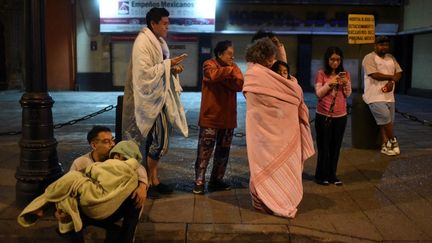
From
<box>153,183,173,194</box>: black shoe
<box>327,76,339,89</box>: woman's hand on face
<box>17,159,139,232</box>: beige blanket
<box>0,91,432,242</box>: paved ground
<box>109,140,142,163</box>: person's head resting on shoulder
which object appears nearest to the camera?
<box>17,159,139,232</box>: beige blanket

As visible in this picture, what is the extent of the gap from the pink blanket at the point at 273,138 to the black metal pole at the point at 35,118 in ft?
6.41

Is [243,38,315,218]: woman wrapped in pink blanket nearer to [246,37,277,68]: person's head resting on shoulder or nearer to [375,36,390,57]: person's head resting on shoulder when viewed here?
[246,37,277,68]: person's head resting on shoulder

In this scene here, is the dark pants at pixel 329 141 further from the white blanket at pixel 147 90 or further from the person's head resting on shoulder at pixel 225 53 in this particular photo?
the white blanket at pixel 147 90

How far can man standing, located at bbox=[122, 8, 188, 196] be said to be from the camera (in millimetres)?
5195

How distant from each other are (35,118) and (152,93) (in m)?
1.15

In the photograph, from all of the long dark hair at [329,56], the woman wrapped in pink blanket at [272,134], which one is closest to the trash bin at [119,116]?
the woman wrapped in pink blanket at [272,134]

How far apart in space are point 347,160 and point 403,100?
1145 cm

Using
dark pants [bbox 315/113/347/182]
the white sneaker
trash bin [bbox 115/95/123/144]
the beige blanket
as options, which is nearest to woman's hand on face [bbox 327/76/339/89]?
dark pants [bbox 315/113/347/182]

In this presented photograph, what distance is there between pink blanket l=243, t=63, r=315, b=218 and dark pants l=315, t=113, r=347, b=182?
1131mm

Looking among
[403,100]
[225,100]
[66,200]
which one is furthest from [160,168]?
[403,100]

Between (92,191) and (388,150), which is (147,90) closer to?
(92,191)

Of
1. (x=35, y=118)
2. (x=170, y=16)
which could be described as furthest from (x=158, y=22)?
(x=170, y=16)

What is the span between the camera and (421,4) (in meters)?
19.4

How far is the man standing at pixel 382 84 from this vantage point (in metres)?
7.66
